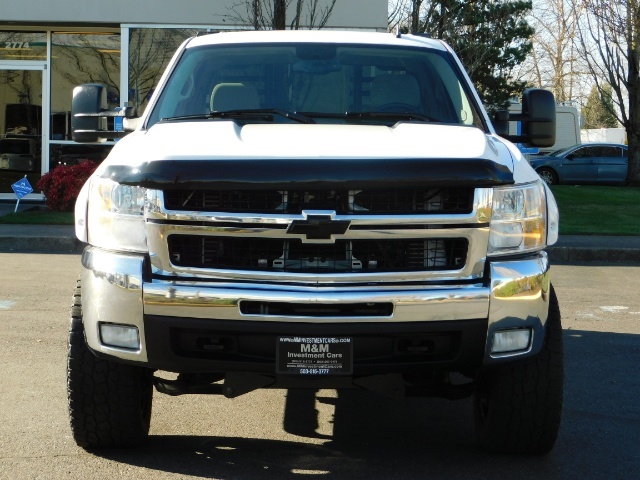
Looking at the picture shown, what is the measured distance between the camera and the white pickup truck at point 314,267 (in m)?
4.19

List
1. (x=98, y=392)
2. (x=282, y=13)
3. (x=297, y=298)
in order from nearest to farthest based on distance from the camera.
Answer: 1. (x=297, y=298)
2. (x=98, y=392)
3. (x=282, y=13)

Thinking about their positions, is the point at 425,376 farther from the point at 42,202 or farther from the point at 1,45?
the point at 1,45

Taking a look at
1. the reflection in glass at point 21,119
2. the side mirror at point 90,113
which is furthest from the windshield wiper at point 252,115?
the reflection in glass at point 21,119

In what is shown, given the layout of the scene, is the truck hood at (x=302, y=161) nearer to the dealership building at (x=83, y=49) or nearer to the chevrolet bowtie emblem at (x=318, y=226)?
the chevrolet bowtie emblem at (x=318, y=226)

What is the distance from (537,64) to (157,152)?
65129 millimetres

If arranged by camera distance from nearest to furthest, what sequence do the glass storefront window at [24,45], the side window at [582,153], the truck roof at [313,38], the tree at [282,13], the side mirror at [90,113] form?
the side mirror at [90,113] → the truck roof at [313,38] → the tree at [282,13] → the glass storefront window at [24,45] → the side window at [582,153]

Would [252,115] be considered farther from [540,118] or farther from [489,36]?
[489,36]

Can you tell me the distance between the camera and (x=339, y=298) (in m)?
4.18

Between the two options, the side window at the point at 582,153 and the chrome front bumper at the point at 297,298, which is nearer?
the chrome front bumper at the point at 297,298

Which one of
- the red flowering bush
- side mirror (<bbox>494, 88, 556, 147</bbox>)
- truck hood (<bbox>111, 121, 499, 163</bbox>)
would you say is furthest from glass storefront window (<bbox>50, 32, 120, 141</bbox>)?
truck hood (<bbox>111, 121, 499, 163</bbox>)

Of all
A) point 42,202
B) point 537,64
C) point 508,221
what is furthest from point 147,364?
point 537,64

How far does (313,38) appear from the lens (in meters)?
6.18

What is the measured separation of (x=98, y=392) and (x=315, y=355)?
1.02 m

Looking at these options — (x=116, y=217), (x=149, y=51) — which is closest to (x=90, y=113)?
(x=116, y=217)
